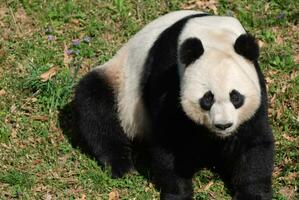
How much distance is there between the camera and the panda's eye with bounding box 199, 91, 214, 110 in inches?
183

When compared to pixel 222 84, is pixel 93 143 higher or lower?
lower

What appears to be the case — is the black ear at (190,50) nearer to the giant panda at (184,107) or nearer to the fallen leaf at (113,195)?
the giant panda at (184,107)

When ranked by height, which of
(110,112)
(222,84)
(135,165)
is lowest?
(135,165)

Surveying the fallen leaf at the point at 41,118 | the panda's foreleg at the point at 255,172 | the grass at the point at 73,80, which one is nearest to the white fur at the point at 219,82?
the panda's foreleg at the point at 255,172

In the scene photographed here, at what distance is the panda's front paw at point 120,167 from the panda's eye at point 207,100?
55.5 inches

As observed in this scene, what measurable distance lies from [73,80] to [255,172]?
89.2 inches

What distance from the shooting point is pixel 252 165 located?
208 inches

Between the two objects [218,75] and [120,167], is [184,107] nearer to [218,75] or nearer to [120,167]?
[218,75]

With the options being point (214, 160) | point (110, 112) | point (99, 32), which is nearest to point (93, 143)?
point (110, 112)

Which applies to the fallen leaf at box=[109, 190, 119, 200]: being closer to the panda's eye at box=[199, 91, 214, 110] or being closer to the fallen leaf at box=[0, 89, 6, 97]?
the panda's eye at box=[199, 91, 214, 110]

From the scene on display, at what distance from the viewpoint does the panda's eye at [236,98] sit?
15.2 ft

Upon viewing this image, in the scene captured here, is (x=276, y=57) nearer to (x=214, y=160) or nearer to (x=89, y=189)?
(x=214, y=160)

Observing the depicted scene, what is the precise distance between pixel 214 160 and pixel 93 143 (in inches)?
42.6

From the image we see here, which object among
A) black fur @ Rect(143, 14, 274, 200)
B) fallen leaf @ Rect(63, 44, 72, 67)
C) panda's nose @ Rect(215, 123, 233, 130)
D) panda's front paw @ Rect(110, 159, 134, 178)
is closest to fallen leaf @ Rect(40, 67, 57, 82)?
fallen leaf @ Rect(63, 44, 72, 67)
